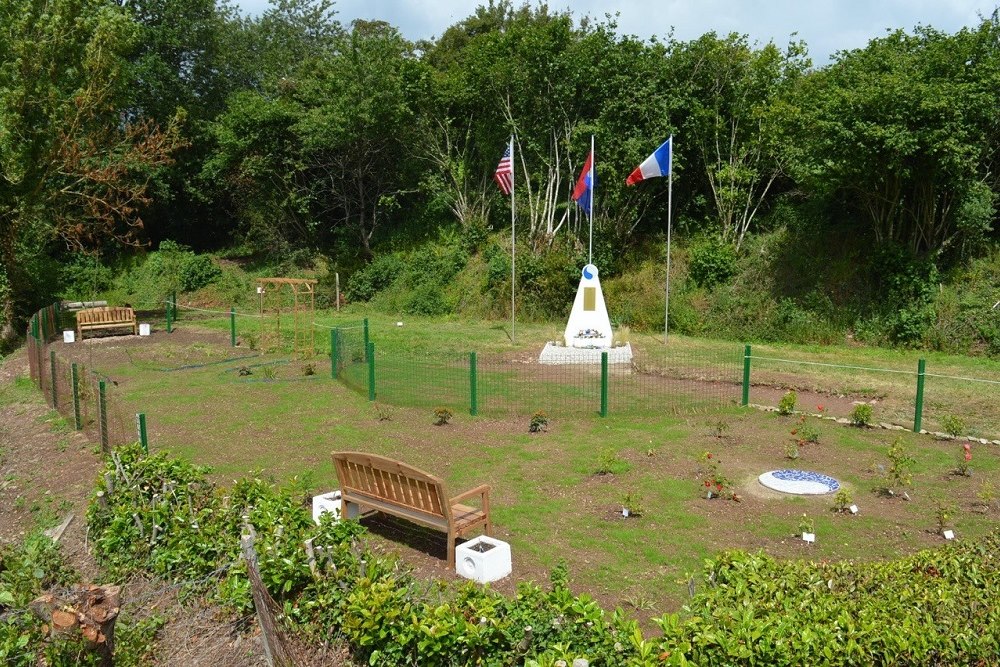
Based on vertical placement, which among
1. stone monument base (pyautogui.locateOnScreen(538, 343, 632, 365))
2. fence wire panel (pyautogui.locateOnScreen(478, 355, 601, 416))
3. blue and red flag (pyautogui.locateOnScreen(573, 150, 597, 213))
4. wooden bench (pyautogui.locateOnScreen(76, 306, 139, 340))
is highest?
blue and red flag (pyautogui.locateOnScreen(573, 150, 597, 213))

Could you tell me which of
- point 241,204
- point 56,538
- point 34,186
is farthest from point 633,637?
point 241,204

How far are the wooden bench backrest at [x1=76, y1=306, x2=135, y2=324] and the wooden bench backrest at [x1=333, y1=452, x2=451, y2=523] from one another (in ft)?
60.3

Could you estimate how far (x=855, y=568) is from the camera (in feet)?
18.5

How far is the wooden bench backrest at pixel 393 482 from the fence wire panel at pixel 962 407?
8497mm

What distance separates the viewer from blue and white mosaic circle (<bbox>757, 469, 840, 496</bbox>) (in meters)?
9.55

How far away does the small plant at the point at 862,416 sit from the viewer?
1251 cm

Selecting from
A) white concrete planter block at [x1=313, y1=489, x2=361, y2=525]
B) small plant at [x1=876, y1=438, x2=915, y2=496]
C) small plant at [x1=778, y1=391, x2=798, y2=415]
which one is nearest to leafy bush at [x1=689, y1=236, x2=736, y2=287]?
small plant at [x1=778, y1=391, x2=798, y2=415]

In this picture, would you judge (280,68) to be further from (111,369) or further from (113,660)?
(113,660)

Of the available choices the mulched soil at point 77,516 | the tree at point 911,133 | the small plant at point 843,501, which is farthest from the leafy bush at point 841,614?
the tree at point 911,133

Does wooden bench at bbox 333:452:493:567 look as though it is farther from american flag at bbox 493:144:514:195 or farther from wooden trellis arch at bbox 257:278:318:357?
american flag at bbox 493:144:514:195

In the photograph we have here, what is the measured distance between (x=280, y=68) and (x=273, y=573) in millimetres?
42919

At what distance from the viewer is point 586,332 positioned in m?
19.8

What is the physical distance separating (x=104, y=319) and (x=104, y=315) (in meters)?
0.13

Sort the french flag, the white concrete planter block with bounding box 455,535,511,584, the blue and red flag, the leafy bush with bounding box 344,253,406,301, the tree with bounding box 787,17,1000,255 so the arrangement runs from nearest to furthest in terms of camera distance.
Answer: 1. the white concrete planter block with bounding box 455,535,511,584
2. the tree with bounding box 787,17,1000,255
3. the french flag
4. the blue and red flag
5. the leafy bush with bounding box 344,253,406,301
